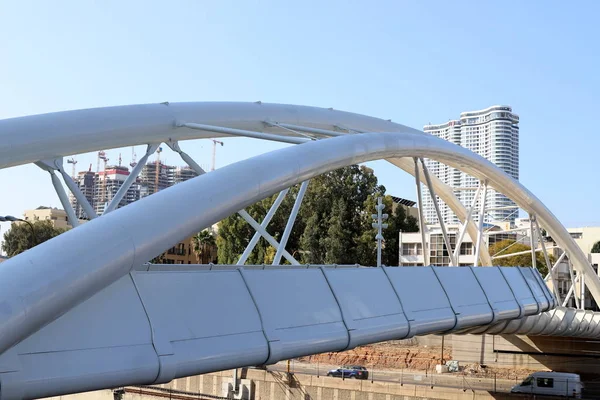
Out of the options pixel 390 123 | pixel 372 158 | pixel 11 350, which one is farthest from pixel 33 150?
pixel 390 123

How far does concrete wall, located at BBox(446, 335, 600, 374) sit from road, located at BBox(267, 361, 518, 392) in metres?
2.87

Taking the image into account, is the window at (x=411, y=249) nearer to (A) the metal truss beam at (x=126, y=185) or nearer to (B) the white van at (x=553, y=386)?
(B) the white van at (x=553, y=386)

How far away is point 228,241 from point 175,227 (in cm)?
6559

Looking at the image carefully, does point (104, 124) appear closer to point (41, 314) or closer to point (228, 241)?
point (41, 314)

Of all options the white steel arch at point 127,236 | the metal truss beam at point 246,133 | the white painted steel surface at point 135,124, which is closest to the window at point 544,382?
the white painted steel surface at point 135,124

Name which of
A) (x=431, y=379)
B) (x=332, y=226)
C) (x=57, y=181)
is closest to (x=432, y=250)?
(x=332, y=226)

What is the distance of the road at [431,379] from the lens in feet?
133

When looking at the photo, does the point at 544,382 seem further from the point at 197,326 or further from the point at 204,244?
the point at 204,244

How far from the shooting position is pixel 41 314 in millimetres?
7742

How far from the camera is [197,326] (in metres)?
10.0

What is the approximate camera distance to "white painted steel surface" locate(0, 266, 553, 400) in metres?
8.27

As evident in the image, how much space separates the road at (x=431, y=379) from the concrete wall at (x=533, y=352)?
113 inches

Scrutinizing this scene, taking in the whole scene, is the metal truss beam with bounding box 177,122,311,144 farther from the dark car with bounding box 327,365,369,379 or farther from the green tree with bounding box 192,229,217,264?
the green tree with bounding box 192,229,217,264

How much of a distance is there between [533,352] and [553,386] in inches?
281
